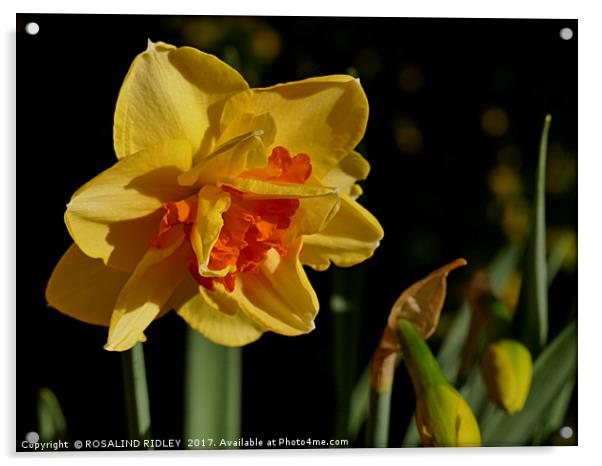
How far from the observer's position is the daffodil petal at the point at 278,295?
1.20 metres

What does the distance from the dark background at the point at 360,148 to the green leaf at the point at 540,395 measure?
0.04m

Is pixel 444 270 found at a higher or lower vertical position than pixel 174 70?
lower

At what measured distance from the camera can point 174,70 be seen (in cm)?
120

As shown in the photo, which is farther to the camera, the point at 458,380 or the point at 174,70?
the point at 458,380

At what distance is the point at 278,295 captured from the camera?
1219 millimetres

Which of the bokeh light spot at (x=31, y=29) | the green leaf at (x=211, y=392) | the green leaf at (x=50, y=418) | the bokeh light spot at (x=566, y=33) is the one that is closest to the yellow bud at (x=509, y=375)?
the green leaf at (x=211, y=392)

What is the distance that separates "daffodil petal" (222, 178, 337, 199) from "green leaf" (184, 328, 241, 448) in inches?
13.8

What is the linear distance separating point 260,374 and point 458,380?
0.33 meters

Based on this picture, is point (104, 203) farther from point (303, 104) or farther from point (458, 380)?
point (458, 380)

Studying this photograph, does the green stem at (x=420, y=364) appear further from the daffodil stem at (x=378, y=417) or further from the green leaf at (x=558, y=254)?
the green leaf at (x=558, y=254)

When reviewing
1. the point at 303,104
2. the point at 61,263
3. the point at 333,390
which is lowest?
the point at 333,390

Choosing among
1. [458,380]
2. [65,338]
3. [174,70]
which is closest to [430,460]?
[458,380]

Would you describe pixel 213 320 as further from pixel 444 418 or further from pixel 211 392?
pixel 444 418
